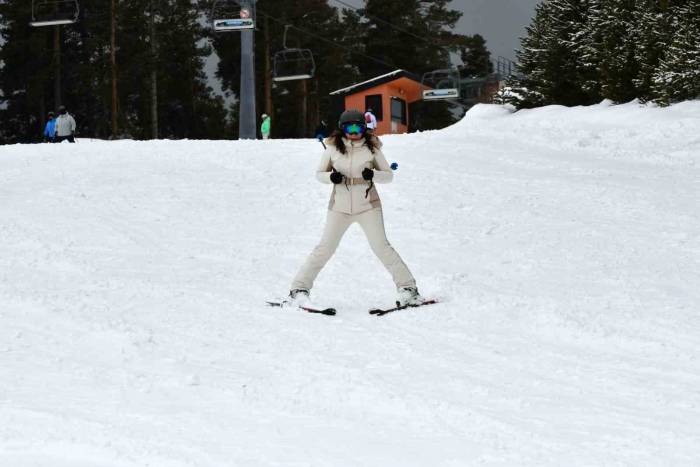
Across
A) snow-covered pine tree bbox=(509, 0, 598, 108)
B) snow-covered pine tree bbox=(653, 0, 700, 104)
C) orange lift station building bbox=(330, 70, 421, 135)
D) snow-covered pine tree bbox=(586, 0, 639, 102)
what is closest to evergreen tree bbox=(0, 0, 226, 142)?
orange lift station building bbox=(330, 70, 421, 135)

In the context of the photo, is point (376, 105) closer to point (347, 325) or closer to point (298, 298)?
point (298, 298)

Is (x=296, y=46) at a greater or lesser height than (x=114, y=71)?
greater

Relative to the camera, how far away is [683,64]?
25.3 m

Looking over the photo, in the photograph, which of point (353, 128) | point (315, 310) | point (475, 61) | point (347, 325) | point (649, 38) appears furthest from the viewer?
point (475, 61)

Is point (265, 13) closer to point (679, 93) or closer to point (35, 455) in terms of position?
point (679, 93)

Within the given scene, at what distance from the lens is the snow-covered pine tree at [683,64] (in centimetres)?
2502

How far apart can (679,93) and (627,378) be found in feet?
73.8

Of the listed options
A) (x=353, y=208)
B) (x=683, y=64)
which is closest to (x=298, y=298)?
(x=353, y=208)

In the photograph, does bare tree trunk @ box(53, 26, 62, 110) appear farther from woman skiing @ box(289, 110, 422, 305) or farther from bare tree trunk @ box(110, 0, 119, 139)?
woman skiing @ box(289, 110, 422, 305)

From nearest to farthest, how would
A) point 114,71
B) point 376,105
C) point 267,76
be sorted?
point 376,105 < point 114,71 < point 267,76

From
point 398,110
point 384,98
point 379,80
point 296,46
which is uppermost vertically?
point 296,46

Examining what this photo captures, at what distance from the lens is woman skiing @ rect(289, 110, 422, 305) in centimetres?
758

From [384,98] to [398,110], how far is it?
208cm

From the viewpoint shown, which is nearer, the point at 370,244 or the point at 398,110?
the point at 370,244
